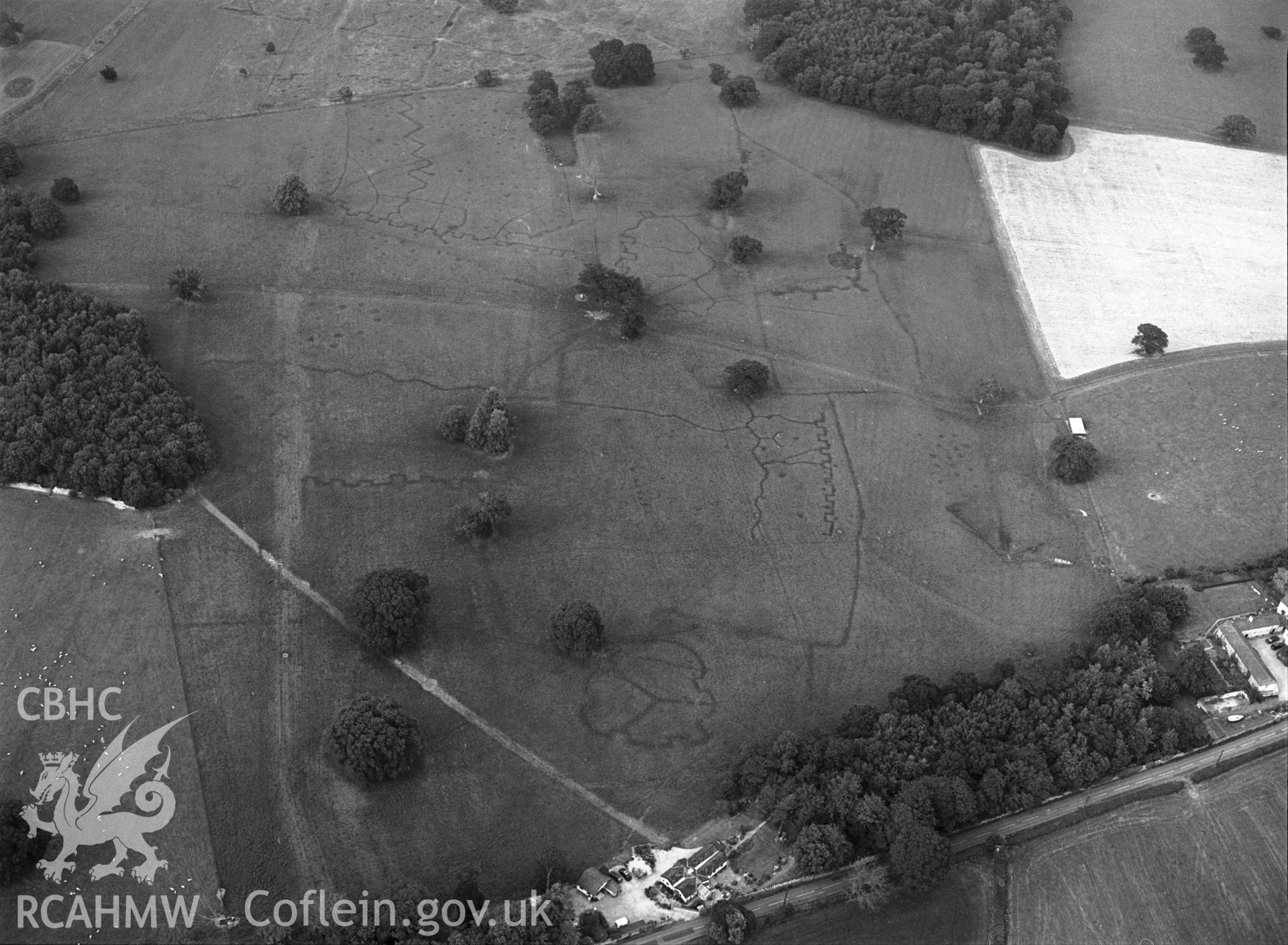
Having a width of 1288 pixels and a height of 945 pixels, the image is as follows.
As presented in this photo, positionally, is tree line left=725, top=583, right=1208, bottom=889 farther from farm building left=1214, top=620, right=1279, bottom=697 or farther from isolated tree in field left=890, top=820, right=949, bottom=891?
farm building left=1214, top=620, right=1279, bottom=697

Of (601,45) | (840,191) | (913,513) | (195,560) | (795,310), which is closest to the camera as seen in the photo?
(195,560)

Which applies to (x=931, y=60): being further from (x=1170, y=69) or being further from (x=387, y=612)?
(x=387, y=612)

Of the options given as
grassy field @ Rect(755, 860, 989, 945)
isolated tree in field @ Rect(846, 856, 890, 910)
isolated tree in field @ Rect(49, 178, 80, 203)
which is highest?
isolated tree in field @ Rect(49, 178, 80, 203)

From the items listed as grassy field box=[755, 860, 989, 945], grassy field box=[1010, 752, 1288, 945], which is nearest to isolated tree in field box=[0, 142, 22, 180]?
grassy field box=[755, 860, 989, 945]

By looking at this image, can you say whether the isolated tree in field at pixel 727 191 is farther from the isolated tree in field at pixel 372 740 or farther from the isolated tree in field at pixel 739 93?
the isolated tree in field at pixel 372 740

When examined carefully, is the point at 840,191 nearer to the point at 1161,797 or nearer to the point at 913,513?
the point at 913,513

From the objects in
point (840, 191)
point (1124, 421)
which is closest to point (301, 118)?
point (840, 191)
